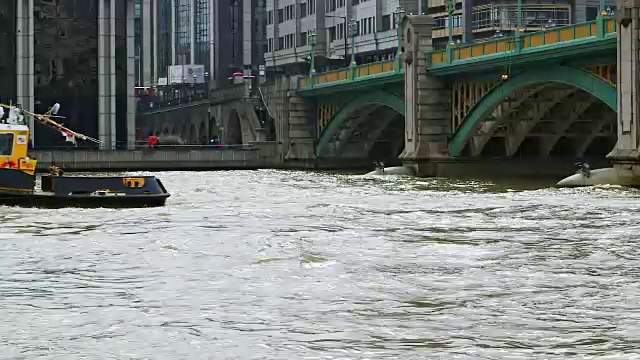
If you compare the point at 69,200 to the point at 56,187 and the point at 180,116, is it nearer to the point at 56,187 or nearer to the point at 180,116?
the point at 56,187

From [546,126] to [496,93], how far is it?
8.93 metres

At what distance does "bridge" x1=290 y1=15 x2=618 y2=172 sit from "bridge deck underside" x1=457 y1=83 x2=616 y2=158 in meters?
0.06

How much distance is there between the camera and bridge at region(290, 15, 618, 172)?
63062 millimetres

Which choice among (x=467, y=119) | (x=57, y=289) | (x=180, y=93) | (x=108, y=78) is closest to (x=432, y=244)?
(x=57, y=289)

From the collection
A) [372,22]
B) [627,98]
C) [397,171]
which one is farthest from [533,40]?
[372,22]

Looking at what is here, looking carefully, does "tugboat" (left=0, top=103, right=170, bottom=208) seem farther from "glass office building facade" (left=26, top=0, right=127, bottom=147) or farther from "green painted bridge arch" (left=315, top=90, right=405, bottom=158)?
"glass office building facade" (left=26, top=0, right=127, bottom=147)

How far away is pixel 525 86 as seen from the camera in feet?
228

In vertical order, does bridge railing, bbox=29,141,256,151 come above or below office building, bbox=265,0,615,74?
below

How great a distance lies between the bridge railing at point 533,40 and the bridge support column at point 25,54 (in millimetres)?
41249

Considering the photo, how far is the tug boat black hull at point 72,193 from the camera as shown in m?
48.2

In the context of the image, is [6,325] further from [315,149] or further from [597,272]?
[315,149]

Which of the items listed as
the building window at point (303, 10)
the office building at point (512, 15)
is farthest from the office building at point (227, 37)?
the office building at point (512, 15)

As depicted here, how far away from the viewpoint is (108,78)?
4323 inches

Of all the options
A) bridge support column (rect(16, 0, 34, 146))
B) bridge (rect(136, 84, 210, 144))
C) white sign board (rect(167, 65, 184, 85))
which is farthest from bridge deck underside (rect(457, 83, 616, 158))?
white sign board (rect(167, 65, 184, 85))
